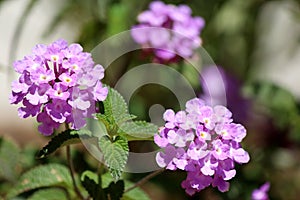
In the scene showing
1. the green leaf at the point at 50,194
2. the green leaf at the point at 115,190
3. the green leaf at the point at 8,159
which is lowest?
the green leaf at the point at 50,194

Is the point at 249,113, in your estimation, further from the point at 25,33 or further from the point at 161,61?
the point at 25,33

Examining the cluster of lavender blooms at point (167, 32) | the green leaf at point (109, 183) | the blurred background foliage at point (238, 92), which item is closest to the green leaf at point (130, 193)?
the green leaf at point (109, 183)

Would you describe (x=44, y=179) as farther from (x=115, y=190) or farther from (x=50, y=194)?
(x=115, y=190)

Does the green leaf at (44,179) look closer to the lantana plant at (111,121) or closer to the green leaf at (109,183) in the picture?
the green leaf at (109,183)

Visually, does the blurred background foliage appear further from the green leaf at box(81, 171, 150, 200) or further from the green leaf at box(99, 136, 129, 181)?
the green leaf at box(99, 136, 129, 181)

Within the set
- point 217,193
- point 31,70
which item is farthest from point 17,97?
point 217,193

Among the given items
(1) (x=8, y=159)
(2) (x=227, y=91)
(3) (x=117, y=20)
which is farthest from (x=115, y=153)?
(2) (x=227, y=91)

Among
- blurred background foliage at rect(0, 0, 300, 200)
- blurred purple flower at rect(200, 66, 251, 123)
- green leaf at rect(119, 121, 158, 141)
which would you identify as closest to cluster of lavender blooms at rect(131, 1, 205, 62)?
blurred background foliage at rect(0, 0, 300, 200)
